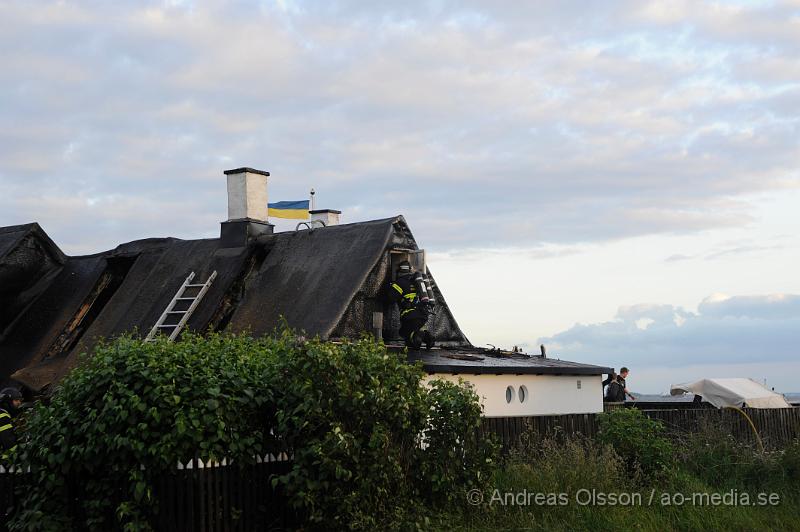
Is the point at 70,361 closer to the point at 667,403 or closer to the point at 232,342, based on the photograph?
the point at 232,342

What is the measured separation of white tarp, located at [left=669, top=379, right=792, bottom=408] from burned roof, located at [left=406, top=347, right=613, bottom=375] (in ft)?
9.94

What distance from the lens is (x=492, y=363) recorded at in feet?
67.9

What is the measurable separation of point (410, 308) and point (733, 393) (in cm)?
926

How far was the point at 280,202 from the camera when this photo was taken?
29.5m

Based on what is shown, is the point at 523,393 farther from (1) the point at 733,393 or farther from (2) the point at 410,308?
(1) the point at 733,393

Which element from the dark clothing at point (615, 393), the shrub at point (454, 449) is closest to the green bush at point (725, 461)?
the shrub at point (454, 449)

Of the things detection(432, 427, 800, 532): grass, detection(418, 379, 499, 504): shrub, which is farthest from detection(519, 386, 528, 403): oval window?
detection(418, 379, 499, 504): shrub

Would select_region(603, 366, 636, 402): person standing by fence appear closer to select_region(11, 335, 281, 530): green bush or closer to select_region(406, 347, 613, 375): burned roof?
select_region(406, 347, 613, 375): burned roof

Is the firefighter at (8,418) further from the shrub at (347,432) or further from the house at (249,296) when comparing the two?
the house at (249,296)

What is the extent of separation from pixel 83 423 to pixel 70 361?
11.0 meters

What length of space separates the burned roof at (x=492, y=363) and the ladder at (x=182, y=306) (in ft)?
16.3

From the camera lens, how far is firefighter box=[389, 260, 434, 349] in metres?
21.2

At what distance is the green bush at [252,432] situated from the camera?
446 inches

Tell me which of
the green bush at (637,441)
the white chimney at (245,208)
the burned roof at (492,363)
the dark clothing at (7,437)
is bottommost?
the green bush at (637,441)
